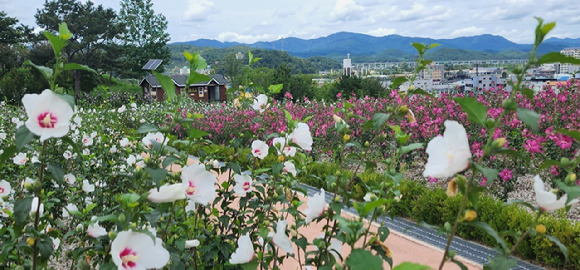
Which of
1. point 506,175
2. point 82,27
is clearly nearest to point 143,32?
point 82,27

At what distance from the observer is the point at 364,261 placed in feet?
2.00

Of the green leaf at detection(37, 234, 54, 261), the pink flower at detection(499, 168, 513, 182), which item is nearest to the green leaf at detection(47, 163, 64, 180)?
the green leaf at detection(37, 234, 54, 261)

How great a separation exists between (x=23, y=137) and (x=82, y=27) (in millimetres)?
25758

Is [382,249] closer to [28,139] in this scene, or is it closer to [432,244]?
[28,139]

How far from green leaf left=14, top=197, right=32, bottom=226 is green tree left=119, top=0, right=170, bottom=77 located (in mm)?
30745

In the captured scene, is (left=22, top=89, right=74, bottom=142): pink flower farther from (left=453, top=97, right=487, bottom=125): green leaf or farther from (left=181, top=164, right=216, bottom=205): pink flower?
(left=453, top=97, right=487, bottom=125): green leaf

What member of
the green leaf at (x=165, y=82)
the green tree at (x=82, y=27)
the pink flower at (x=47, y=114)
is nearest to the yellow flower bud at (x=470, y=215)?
the green leaf at (x=165, y=82)

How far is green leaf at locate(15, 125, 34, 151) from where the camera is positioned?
2.87ft

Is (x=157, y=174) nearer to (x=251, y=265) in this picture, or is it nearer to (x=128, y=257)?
(x=128, y=257)

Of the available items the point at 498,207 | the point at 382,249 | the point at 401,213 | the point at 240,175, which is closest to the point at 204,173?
the point at 382,249

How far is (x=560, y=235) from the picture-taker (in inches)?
120

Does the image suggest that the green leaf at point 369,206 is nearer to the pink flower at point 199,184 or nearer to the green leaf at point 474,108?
the green leaf at point 474,108

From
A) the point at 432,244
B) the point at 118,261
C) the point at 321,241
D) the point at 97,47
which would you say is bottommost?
the point at 432,244

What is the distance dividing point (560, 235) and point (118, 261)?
3314 millimetres
